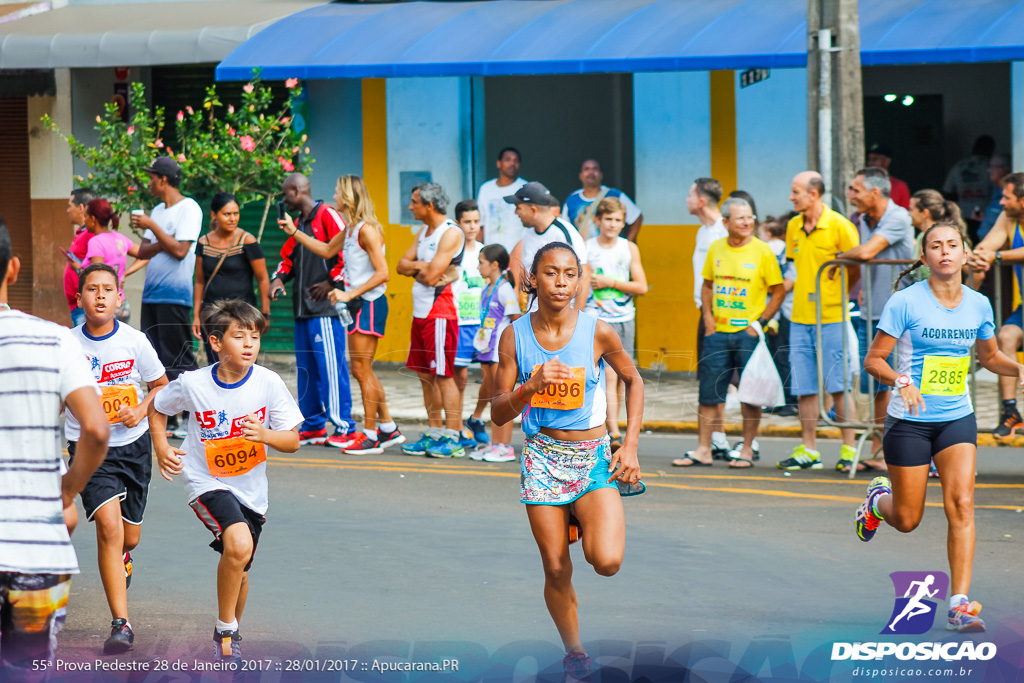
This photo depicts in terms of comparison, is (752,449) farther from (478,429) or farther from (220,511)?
(220,511)

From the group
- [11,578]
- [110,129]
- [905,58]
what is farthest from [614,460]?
[110,129]

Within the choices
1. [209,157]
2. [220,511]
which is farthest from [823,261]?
[209,157]

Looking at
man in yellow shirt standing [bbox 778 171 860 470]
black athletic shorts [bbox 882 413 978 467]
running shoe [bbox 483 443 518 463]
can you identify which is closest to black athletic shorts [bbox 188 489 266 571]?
black athletic shorts [bbox 882 413 978 467]

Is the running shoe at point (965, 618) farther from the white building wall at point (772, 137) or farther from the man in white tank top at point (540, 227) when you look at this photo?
the white building wall at point (772, 137)

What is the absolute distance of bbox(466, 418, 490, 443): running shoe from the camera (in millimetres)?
11016

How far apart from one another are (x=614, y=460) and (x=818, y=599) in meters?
1.81

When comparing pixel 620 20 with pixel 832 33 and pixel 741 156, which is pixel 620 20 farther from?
pixel 832 33

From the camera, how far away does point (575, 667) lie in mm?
5402

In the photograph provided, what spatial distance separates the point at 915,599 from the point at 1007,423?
3.82 m

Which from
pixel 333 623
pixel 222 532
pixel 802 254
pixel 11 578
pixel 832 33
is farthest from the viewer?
pixel 832 33

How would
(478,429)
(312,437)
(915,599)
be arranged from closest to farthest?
1. (915,599)
2. (478,429)
3. (312,437)

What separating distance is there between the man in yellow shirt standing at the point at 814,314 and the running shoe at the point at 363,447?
3.07m

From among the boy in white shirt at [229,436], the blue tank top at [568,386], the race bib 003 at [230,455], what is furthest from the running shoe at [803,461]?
the race bib 003 at [230,455]

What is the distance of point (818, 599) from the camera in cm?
668
